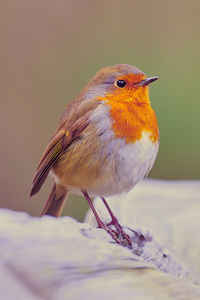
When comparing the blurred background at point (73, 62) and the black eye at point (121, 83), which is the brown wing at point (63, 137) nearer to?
the black eye at point (121, 83)

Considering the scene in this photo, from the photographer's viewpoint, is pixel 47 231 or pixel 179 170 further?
pixel 179 170

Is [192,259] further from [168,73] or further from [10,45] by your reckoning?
[10,45]

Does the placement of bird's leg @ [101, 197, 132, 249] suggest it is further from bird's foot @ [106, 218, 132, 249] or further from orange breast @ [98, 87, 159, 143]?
orange breast @ [98, 87, 159, 143]

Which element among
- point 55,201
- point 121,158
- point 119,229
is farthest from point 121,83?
point 55,201

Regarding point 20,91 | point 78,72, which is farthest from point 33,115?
point 78,72

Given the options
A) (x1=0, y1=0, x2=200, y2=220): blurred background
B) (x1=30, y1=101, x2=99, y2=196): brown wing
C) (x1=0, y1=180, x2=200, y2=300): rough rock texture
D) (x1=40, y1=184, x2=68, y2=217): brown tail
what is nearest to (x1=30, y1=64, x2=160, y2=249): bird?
(x1=30, y1=101, x2=99, y2=196): brown wing

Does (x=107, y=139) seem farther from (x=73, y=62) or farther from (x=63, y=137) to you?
(x=73, y=62)
